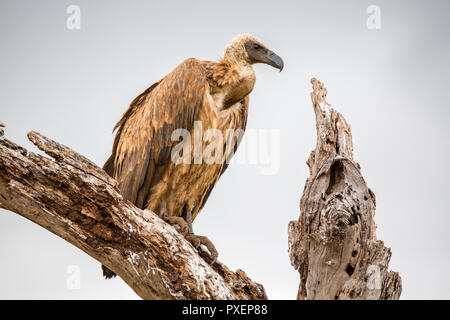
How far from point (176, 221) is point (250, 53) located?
2.11 metres

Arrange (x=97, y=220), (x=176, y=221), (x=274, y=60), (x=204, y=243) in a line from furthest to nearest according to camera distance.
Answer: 1. (x=274, y=60)
2. (x=176, y=221)
3. (x=204, y=243)
4. (x=97, y=220)

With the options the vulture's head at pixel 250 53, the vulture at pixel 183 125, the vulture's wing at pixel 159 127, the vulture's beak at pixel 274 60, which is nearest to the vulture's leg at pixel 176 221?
the vulture at pixel 183 125

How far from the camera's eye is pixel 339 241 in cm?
427

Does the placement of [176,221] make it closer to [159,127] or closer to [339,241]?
[159,127]

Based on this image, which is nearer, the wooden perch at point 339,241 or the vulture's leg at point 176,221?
the wooden perch at point 339,241

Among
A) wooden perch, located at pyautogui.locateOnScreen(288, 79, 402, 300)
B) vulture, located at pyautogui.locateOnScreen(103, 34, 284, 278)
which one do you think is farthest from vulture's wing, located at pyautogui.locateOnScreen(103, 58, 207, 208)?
wooden perch, located at pyautogui.locateOnScreen(288, 79, 402, 300)

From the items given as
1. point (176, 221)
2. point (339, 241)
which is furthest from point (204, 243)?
point (339, 241)

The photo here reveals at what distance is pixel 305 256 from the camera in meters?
4.48

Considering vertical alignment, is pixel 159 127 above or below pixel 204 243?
above

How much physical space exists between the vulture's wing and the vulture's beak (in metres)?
0.82

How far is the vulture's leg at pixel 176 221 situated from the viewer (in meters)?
5.64

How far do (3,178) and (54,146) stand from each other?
0.43 m

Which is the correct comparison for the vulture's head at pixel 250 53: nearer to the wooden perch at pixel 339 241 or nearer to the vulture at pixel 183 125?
the vulture at pixel 183 125
